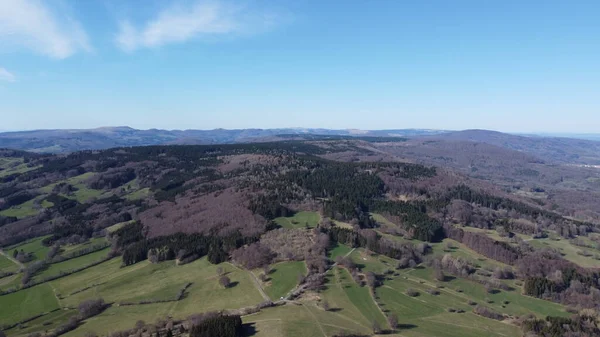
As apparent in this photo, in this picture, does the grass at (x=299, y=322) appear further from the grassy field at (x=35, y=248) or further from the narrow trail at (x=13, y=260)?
the grassy field at (x=35, y=248)

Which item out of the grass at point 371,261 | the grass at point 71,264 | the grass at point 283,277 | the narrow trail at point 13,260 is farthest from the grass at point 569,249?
the narrow trail at point 13,260

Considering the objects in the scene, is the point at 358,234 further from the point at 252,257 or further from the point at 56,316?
the point at 56,316

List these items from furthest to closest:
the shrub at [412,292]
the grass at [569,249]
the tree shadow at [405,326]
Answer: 1. the grass at [569,249]
2. the shrub at [412,292]
3. the tree shadow at [405,326]

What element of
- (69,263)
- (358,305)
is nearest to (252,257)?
(358,305)

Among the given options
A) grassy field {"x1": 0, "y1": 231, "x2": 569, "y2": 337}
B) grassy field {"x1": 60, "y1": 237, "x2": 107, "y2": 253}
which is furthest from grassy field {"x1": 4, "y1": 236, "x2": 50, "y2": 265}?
grassy field {"x1": 0, "y1": 231, "x2": 569, "y2": 337}

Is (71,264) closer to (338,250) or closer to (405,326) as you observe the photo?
(338,250)

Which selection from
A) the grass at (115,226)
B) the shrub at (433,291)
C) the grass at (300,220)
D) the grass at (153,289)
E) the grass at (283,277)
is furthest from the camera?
the grass at (115,226)

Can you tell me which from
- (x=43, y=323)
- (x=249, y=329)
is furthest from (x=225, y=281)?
(x=43, y=323)
